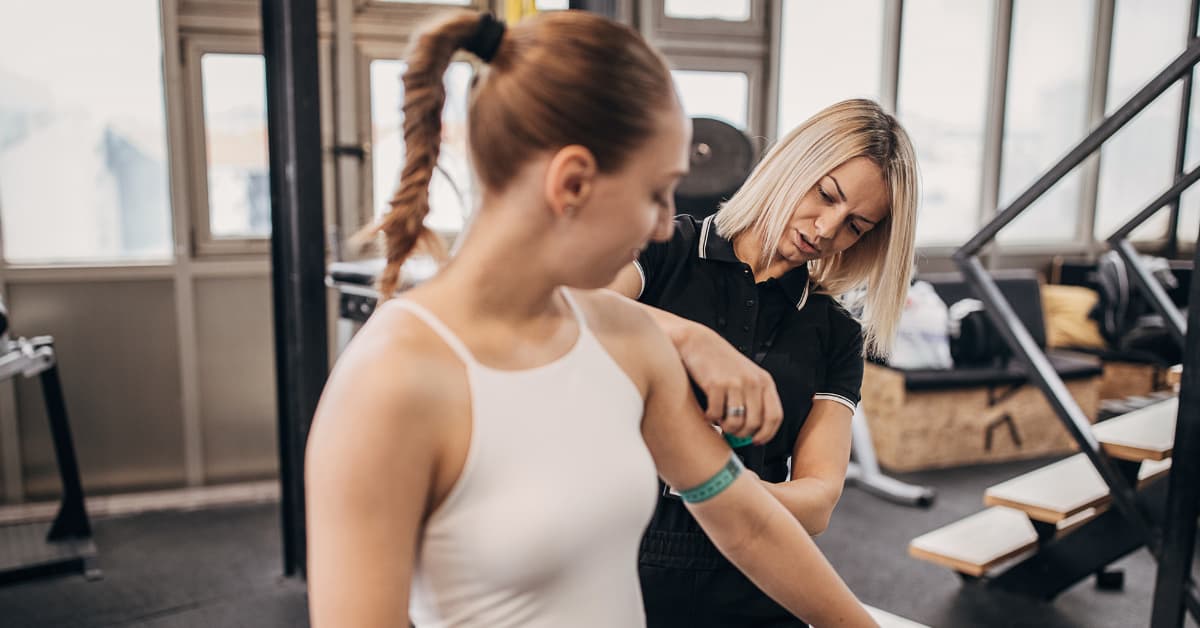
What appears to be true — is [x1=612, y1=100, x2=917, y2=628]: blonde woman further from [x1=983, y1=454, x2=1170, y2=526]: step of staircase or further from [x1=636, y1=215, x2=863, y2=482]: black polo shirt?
[x1=983, y1=454, x2=1170, y2=526]: step of staircase

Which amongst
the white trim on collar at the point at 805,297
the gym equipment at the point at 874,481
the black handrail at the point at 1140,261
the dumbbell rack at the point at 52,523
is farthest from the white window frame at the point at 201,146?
the black handrail at the point at 1140,261

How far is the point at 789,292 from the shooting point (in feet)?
4.71

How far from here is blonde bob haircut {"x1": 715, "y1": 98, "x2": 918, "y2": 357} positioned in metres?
1.35

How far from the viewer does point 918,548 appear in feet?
9.78

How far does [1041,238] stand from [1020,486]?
4.04 metres

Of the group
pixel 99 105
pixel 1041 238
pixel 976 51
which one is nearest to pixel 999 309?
pixel 99 105

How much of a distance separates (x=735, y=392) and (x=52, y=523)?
3.64m

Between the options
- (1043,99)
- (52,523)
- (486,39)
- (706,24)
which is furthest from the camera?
(1043,99)

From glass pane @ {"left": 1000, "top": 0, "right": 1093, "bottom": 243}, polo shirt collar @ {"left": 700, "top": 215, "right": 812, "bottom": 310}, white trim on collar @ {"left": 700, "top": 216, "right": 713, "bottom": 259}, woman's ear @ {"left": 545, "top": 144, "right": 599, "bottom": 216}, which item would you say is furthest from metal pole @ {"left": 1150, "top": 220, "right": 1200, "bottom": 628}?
glass pane @ {"left": 1000, "top": 0, "right": 1093, "bottom": 243}

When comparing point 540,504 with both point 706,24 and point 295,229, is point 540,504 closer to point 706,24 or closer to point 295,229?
point 295,229

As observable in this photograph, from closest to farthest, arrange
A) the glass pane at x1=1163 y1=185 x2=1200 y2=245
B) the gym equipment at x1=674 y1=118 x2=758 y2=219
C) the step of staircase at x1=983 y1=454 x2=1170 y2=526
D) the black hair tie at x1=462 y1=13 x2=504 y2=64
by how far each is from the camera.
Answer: the black hair tie at x1=462 y1=13 x2=504 y2=64
the step of staircase at x1=983 y1=454 x2=1170 y2=526
the gym equipment at x1=674 y1=118 x2=758 y2=219
the glass pane at x1=1163 y1=185 x2=1200 y2=245

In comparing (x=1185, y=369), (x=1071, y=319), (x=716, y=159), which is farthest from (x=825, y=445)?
(x=1071, y=319)

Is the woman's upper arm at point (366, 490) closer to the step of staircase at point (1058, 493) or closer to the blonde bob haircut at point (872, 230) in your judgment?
the blonde bob haircut at point (872, 230)

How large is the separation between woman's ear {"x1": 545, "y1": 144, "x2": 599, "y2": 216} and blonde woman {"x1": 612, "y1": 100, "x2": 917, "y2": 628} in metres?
0.61
